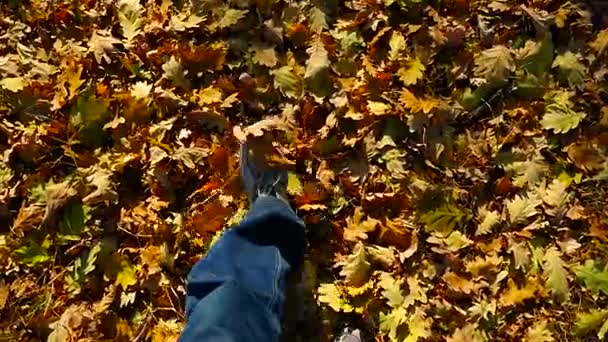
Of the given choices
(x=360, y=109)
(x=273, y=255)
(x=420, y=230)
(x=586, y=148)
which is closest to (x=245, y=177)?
(x=273, y=255)

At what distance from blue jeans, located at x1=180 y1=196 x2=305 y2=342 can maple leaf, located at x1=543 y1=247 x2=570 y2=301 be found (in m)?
0.85

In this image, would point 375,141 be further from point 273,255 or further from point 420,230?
point 273,255

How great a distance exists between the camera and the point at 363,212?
8.29 ft

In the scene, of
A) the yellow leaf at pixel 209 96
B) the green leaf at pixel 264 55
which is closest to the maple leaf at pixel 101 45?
the yellow leaf at pixel 209 96

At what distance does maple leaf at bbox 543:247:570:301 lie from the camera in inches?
95.8

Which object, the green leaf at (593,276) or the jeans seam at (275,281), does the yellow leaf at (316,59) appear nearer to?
the jeans seam at (275,281)

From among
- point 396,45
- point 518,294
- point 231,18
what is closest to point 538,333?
point 518,294

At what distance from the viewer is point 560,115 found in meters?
2.51

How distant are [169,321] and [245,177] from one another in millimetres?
584

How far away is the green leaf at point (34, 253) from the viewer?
2580 millimetres

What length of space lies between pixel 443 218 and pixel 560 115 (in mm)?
553

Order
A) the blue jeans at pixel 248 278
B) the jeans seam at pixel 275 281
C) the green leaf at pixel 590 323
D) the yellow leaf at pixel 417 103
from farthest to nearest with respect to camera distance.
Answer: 1. the yellow leaf at pixel 417 103
2. the green leaf at pixel 590 323
3. the jeans seam at pixel 275 281
4. the blue jeans at pixel 248 278

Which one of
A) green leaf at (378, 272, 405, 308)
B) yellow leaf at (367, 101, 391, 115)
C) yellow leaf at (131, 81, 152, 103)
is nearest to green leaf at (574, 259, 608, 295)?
green leaf at (378, 272, 405, 308)

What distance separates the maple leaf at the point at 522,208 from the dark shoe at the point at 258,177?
796 millimetres
